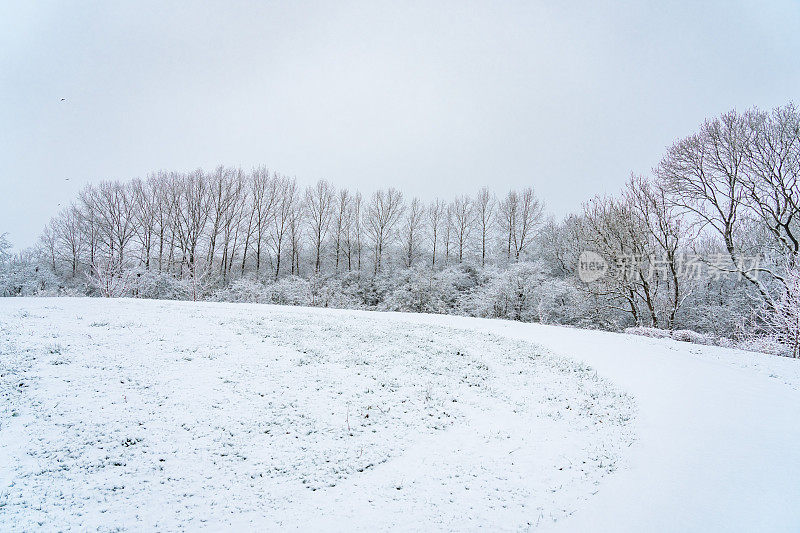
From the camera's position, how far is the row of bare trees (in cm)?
3388

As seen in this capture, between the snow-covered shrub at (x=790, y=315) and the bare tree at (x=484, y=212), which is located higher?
the bare tree at (x=484, y=212)

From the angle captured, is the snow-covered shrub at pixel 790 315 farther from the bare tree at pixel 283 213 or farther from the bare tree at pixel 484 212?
the bare tree at pixel 283 213

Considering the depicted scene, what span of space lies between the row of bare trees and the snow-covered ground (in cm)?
2461

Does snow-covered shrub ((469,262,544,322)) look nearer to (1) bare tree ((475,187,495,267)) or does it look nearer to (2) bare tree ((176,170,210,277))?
(1) bare tree ((475,187,495,267))

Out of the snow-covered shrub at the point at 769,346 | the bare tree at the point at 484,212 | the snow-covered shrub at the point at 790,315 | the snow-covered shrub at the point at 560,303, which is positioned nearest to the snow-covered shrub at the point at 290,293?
the snow-covered shrub at the point at 560,303

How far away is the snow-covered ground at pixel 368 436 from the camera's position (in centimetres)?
425

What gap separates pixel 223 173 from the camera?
1409 inches


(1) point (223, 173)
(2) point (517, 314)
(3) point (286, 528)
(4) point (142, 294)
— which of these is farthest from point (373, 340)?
(1) point (223, 173)

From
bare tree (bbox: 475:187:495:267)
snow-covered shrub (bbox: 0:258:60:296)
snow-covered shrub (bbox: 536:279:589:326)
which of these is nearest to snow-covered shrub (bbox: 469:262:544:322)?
snow-covered shrub (bbox: 536:279:589:326)

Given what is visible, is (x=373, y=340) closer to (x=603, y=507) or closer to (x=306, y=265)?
(x=603, y=507)

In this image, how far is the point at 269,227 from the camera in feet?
124

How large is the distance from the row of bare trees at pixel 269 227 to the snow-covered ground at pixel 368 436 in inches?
969

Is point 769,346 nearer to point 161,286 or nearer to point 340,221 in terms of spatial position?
point 340,221

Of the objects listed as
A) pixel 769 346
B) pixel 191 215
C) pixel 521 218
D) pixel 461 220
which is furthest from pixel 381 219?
pixel 769 346
